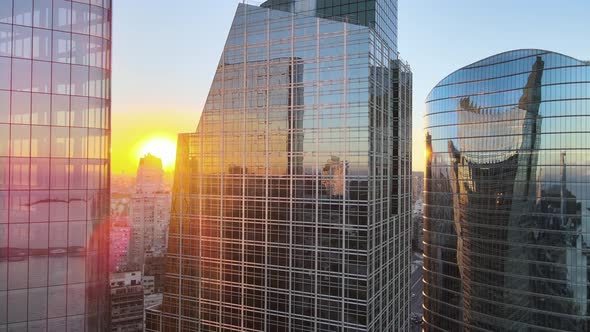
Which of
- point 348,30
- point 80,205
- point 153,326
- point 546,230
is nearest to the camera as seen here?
point 80,205

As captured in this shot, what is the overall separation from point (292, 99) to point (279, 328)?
31655 millimetres

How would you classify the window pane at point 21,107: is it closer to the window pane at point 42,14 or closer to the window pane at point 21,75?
the window pane at point 21,75

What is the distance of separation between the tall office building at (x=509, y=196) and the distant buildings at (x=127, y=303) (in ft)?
296

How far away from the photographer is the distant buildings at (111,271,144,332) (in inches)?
5315

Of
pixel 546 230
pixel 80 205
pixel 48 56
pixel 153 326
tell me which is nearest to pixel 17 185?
pixel 80 205

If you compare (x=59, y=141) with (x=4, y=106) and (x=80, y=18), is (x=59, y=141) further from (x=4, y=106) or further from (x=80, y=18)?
(x=80, y=18)

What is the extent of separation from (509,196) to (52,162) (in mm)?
65107

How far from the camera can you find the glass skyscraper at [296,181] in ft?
→ 193

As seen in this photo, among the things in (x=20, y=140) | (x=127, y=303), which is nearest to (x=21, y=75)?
(x=20, y=140)

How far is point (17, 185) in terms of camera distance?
34.2 metres


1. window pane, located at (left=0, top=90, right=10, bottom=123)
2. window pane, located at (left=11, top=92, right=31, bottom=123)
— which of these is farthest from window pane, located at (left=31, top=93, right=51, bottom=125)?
window pane, located at (left=0, top=90, right=10, bottom=123)

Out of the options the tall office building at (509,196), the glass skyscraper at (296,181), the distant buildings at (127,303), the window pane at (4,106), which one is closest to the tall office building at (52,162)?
the window pane at (4,106)

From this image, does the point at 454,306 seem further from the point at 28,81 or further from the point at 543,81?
the point at 28,81

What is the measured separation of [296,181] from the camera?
62.2 metres
